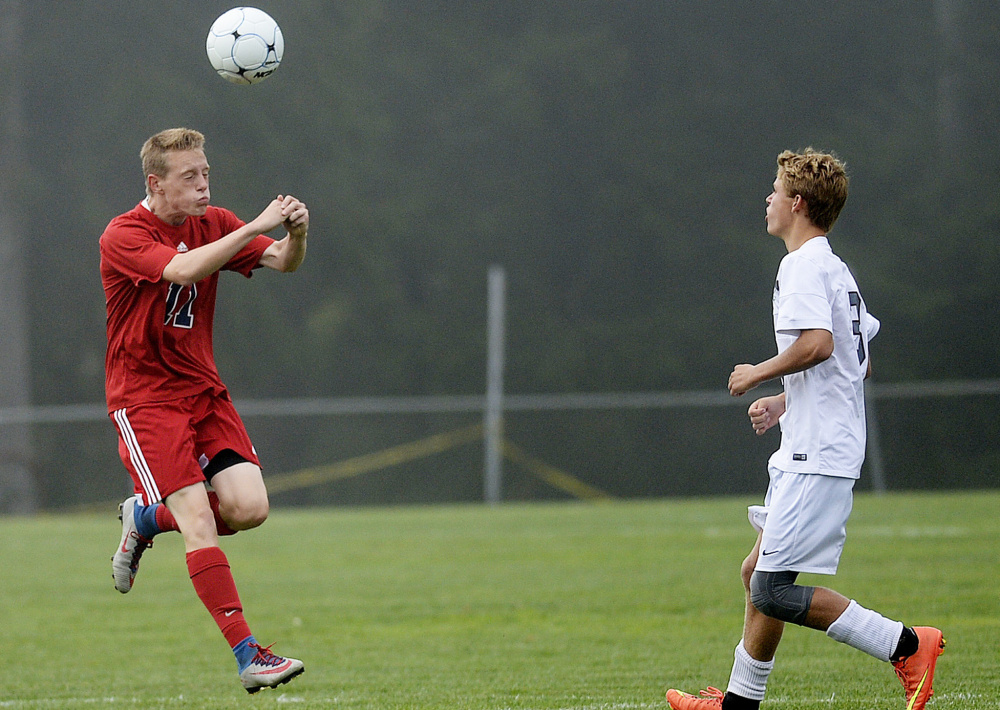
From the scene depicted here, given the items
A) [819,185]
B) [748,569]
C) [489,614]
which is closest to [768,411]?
[748,569]

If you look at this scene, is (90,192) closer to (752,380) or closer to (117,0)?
(117,0)

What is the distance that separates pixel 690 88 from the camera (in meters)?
24.4

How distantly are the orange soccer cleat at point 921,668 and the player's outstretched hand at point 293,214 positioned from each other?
2518 mm

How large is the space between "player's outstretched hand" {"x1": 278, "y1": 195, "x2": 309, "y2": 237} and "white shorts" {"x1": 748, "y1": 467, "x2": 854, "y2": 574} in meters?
1.95

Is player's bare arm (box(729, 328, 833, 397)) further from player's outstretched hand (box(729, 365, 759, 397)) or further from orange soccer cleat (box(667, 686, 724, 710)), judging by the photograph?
orange soccer cleat (box(667, 686, 724, 710))

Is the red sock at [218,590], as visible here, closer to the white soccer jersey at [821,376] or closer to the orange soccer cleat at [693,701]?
the orange soccer cleat at [693,701]

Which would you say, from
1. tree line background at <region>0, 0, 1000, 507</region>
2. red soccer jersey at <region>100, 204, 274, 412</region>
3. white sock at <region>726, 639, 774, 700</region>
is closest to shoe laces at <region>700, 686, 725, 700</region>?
white sock at <region>726, 639, 774, 700</region>

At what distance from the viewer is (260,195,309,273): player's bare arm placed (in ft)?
16.4

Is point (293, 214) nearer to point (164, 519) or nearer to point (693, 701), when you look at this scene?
point (164, 519)

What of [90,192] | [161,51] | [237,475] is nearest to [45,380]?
[90,192]

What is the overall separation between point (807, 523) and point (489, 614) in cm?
441

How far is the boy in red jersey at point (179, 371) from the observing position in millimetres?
4973

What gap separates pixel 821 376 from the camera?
435cm

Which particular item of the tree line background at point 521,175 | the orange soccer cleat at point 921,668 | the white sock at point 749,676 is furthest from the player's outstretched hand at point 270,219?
the tree line background at point 521,175
